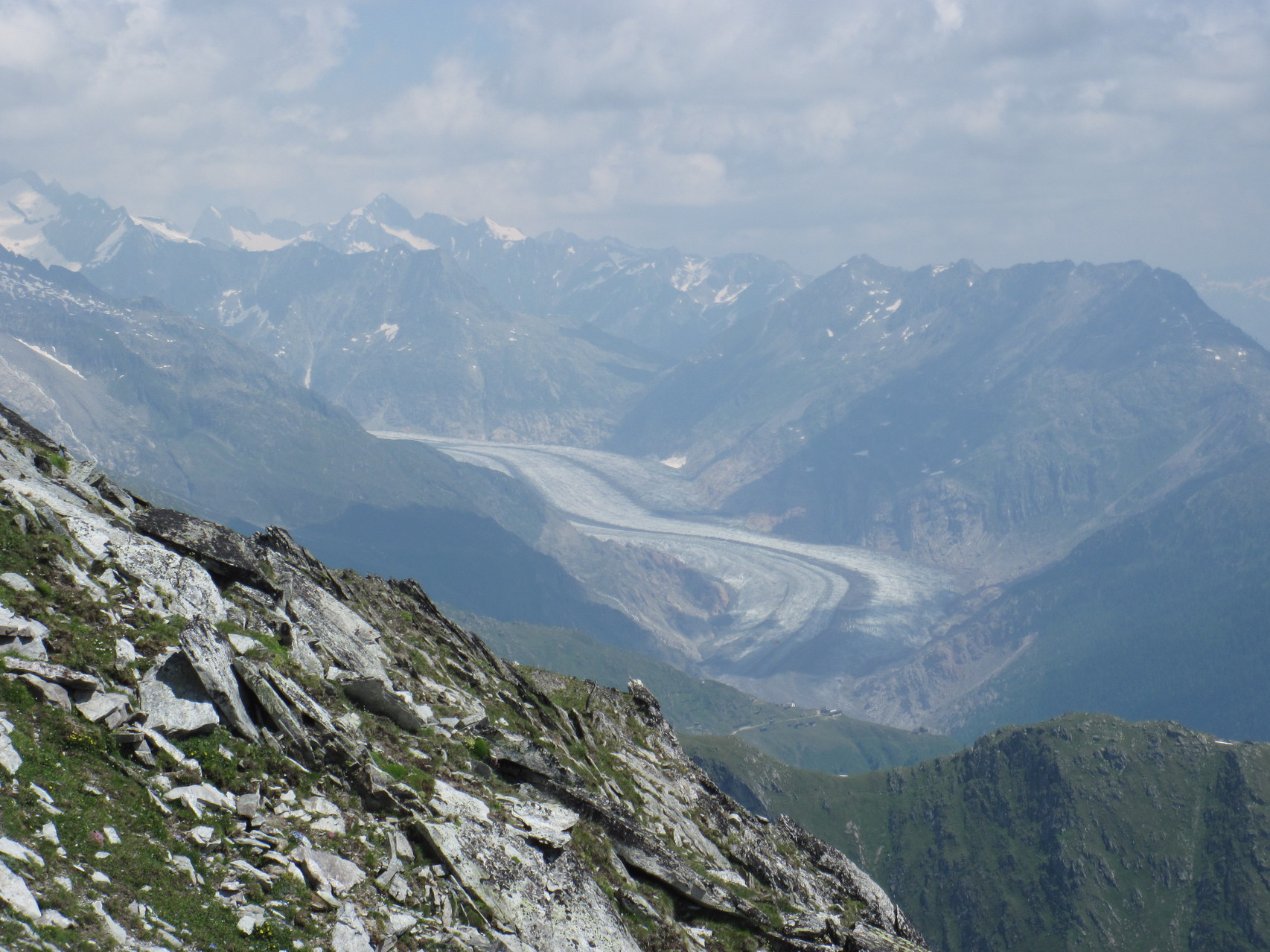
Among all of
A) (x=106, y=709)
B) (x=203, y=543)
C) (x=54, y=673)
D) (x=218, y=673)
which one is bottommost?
(x=106, y=709)

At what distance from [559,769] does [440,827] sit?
38.0 feet

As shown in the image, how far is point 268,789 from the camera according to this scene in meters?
32.1

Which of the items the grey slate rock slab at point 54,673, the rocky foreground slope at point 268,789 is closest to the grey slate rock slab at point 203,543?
the rocky foreground slope at point 268,789

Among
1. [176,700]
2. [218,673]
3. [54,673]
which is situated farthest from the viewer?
[218,673]

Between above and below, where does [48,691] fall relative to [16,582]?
below

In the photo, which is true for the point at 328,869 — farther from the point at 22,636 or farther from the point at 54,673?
the point at 22,636

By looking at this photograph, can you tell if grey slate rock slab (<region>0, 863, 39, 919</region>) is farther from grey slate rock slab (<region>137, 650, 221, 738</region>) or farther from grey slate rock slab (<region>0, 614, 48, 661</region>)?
grey slate rock slab (<region>0, 614, 48, 661</region>)

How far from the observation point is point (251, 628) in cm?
4362

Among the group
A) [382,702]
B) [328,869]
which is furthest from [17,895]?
[382,702]

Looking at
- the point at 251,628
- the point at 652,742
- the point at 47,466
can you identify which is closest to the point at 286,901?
the point at 251,628

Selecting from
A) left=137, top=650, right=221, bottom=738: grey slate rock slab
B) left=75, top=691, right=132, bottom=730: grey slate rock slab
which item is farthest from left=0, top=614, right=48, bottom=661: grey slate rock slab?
left=137, top=650, right=221, bottom=738: grey slate rock slab

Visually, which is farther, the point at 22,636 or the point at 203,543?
the point at 203,543

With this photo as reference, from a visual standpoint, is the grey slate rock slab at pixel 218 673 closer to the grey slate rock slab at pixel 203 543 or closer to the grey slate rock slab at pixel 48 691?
the grey slate rock slab at pixel 48 691

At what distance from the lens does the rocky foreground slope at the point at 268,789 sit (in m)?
26.6
